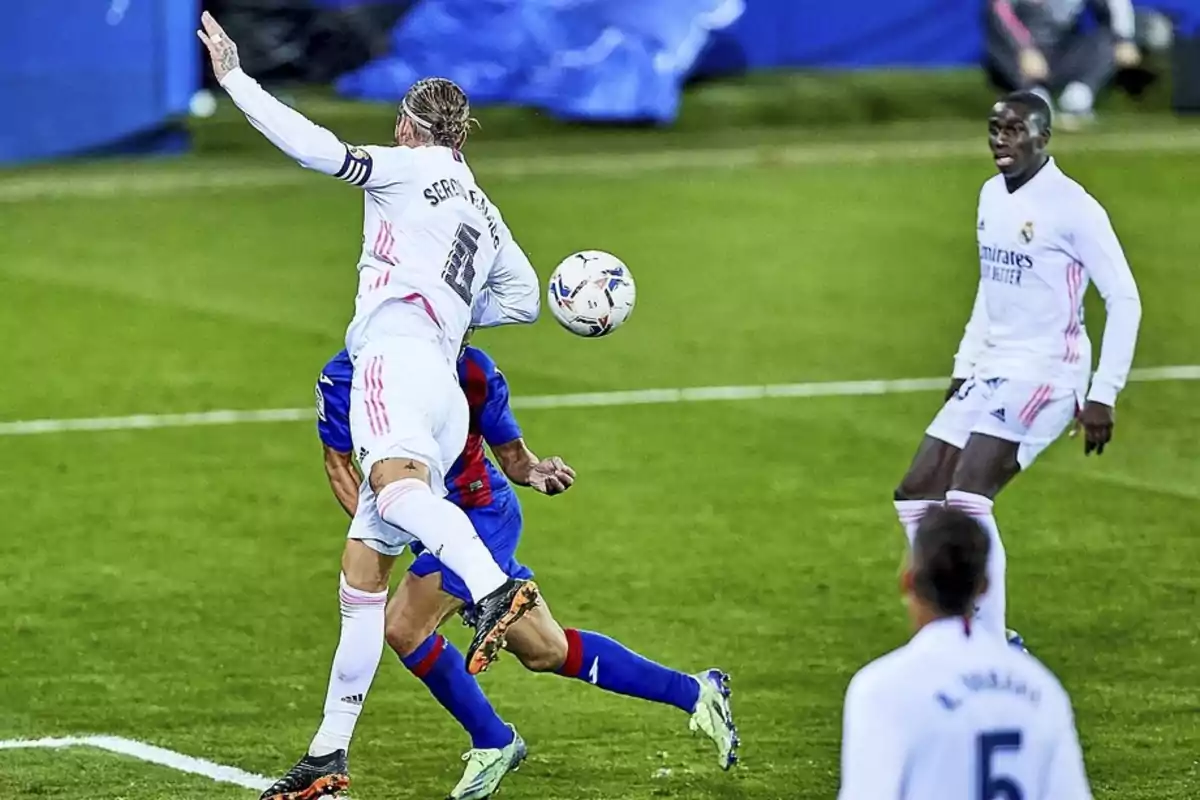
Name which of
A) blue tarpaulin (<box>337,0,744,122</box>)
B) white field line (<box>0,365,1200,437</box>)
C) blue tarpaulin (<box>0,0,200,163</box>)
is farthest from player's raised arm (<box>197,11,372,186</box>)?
blue tarpaulin (<box>337,0,744,122</box>)

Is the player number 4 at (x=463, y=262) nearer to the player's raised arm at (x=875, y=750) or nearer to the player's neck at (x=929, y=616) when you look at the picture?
the player's neck at (x=929, y=616)

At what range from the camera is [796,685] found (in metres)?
8.98

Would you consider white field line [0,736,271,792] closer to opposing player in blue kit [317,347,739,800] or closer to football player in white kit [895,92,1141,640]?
opposing player in blue kit [317,347,739,800]

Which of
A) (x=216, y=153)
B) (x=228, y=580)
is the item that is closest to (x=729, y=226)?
(x=216, y=153)

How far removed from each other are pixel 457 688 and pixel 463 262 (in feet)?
4.74

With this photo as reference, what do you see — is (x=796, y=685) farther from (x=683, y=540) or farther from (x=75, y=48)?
(x=75, y=48)

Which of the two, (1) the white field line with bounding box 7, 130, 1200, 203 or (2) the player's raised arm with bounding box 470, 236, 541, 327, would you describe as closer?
(2) the player's raised arm with bounding box 470, 236, 541, 327

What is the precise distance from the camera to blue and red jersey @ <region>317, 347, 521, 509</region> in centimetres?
771

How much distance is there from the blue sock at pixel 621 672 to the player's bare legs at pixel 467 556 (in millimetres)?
736

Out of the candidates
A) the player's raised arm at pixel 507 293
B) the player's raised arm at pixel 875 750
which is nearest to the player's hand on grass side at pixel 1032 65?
the player's raised arm at pixel 507 293

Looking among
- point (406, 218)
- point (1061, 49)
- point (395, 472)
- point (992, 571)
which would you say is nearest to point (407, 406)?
point (395, 472)

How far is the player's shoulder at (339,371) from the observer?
25.3 feet

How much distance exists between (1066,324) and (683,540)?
2829 millimetres

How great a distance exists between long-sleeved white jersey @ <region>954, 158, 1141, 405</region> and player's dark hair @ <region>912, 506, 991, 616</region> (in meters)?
4.25
